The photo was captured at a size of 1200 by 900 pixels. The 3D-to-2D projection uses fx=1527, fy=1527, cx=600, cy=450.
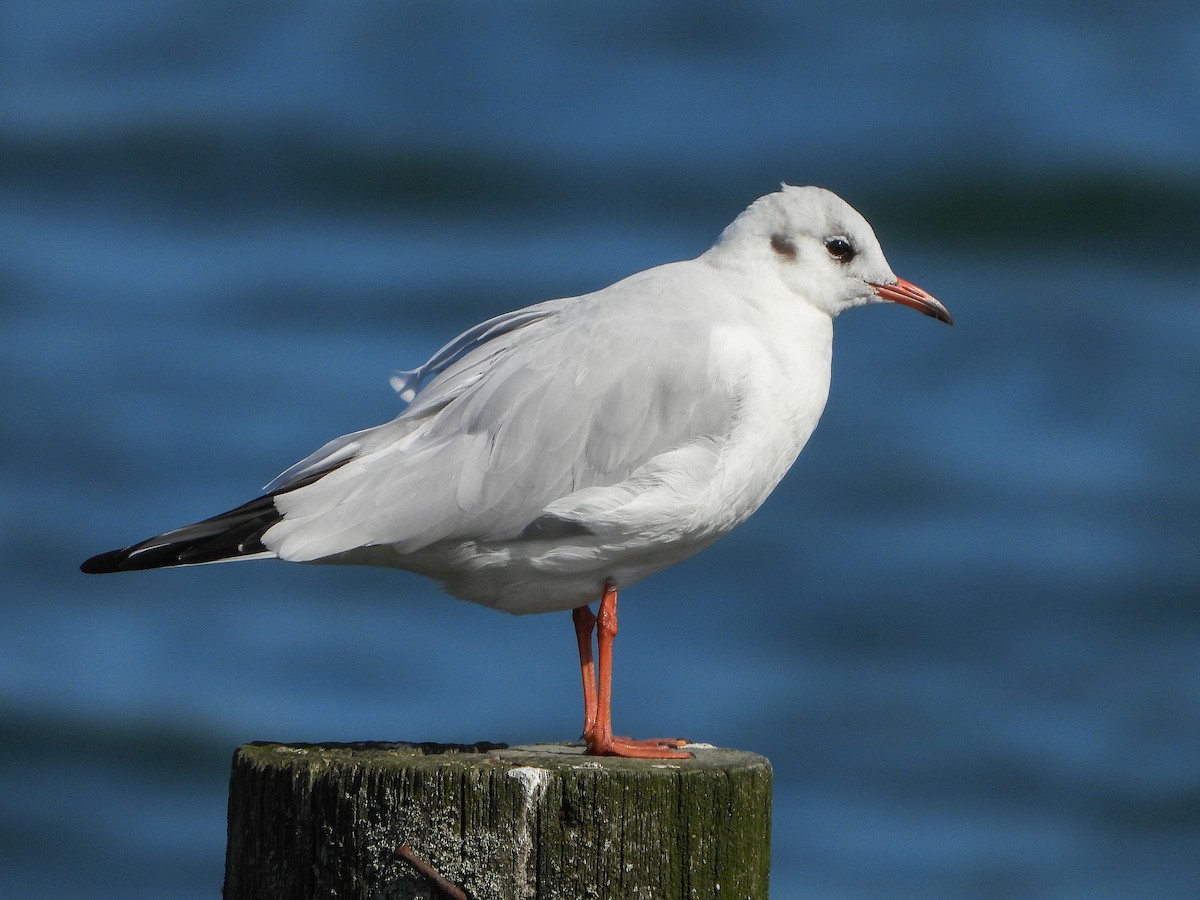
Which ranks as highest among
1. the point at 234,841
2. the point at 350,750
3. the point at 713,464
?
Result: the point at 713,464

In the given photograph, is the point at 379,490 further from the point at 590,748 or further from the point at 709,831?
the point at 709,831

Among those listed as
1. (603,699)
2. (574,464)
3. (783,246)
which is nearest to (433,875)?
(603,699)

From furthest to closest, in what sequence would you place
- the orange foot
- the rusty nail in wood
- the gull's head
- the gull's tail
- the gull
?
the gull's head
the gull
the gull's tail
the orange foot
the rusty nail in wood

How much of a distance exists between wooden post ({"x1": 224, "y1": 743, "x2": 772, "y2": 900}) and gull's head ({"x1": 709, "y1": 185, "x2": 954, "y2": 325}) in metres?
2.08

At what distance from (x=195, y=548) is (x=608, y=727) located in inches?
50.5

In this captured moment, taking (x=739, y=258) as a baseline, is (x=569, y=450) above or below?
below

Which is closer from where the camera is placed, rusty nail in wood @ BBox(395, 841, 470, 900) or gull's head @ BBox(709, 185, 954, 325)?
rusty nail in wood @ BBox(395, 841, 470, 900)

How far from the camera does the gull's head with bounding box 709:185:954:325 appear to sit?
512 centimetres

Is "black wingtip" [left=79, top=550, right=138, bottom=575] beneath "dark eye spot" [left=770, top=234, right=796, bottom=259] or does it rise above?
beneath

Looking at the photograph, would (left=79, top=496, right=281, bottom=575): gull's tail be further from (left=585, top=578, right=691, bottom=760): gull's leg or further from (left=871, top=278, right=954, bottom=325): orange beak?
(left=871, top=278, right=954, bottom=325): orange beak

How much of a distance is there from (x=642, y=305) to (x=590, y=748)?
1390 mm

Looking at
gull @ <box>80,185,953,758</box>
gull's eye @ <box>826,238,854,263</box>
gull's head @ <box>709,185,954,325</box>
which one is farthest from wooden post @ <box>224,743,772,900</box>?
gull's eye @ <box>826,238,854,263</box>

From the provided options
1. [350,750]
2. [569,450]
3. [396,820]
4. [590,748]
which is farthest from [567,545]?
[396,820]

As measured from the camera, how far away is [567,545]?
455 centimetres
